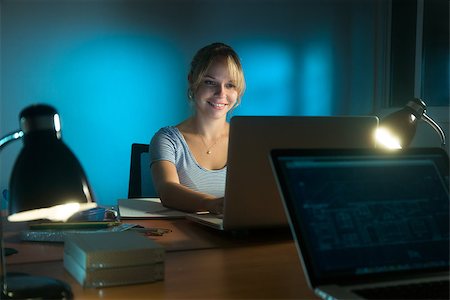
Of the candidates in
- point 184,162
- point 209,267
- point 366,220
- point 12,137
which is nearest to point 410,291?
point 366,220

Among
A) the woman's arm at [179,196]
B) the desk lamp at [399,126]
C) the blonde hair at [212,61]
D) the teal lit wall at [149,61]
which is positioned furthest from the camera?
the teal lit wall at [149,61]

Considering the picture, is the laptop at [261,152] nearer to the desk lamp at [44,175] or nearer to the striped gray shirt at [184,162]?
the desk lamp at [44,175]

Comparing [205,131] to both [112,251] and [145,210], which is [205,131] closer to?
[145,210]

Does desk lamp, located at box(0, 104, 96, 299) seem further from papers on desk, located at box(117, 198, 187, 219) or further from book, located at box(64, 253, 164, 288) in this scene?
papers on desk, located at box(117, 198, 187, 219)

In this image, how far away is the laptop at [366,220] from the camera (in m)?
0.78

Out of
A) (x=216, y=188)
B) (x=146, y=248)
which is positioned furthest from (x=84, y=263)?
(x=216, y=188)

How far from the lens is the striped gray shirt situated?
6.50 ft

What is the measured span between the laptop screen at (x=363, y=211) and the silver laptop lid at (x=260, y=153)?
27 centimetres

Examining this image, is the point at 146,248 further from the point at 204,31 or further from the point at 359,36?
the point at 359,36

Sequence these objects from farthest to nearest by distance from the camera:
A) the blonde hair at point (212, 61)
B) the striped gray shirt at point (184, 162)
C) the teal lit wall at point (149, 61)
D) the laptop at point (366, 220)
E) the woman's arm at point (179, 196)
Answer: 1. the teal lit wall at point (149, 61)
2. the blonde hair at point (212, 61)
3. the striped gray shirt at point (184, 162)
4. the woman's arm at point (179, 196)
5. the laptop at point (366, 220)

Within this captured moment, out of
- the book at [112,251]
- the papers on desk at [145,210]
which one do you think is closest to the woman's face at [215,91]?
the papers on desk at [145,210]

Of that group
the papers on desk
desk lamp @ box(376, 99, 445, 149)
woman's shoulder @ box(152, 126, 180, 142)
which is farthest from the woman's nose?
desk lamp @ box(376, 99, 445, 149)

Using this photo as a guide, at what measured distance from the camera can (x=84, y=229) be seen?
1.22 metres

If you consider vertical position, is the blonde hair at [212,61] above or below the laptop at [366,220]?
above
